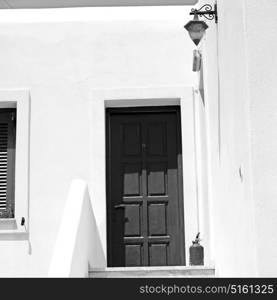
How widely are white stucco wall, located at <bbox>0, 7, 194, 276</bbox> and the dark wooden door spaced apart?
45cm

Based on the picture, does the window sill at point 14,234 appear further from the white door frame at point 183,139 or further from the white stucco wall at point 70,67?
the white door frame at point 183,139

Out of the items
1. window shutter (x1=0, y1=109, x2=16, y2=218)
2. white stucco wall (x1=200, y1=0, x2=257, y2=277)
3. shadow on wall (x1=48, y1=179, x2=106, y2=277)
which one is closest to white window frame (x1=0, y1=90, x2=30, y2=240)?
window shutter (x1=0, y1=109, x2=16, y2=218)

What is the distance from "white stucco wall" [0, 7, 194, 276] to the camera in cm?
930

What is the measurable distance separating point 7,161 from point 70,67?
5.02ft

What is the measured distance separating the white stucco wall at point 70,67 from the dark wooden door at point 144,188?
1.46 ft

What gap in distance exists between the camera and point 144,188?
9469mm

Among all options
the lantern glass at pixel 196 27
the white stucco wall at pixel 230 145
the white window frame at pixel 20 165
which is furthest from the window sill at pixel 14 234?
the lantern glass at pixel 196 27

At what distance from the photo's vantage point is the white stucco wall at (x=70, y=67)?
9.30 metres

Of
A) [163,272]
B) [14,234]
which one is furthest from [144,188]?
[163,272]

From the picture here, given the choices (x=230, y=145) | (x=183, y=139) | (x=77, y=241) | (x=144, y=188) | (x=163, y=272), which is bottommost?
(x=163, y=272)

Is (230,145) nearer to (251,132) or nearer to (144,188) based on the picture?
(251,132)
